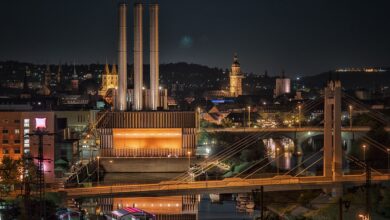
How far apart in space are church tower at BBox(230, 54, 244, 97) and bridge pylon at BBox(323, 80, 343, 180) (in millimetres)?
74410

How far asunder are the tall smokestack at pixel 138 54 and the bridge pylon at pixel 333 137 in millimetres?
15533

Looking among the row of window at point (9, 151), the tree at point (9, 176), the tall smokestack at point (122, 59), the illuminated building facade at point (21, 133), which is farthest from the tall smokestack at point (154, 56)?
the tree at point (9, 176)

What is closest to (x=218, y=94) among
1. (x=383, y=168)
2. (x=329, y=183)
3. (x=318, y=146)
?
(x=318, y=146)

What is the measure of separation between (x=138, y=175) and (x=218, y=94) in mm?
74489

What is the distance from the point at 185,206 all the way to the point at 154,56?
15.6 m

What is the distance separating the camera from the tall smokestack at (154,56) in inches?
1620

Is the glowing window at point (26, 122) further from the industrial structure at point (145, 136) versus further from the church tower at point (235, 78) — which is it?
the church tower at point (235, 78)

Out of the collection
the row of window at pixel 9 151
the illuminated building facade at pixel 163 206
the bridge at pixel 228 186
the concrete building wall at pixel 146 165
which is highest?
the row of window at pixel 9 151

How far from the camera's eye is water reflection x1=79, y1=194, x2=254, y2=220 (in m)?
24.8

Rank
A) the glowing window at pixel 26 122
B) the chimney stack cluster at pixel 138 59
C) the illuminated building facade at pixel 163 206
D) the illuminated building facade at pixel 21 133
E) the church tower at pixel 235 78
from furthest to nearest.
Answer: the church tower at pixel 235 78 < the chimney stack cluster at pixel 138 59 < the glowing window at pixel 26 122 < the illuminated building facade at pixel 21 133 < the illuminated building facade at pixel 163 206

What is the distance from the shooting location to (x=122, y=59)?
41375 millimetres

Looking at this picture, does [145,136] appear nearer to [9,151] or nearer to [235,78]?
[9,151]

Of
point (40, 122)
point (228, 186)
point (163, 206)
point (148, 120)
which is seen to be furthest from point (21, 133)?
point (228, 186)

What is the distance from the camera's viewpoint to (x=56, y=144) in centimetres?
3734
